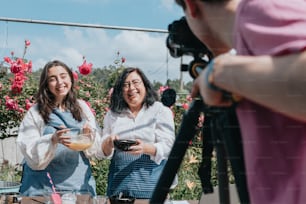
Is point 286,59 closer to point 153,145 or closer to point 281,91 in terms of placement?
point 281,91

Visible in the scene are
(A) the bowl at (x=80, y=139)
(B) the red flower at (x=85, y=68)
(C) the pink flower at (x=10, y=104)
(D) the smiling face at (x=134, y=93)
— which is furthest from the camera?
(C) the pink flower at (x=10, y=104)

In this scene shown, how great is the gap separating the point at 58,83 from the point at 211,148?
1135 millimetres

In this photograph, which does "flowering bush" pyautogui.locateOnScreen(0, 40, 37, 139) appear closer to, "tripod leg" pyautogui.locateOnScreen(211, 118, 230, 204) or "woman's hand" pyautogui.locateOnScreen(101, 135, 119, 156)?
"woman's hand" pyautogui.locateOnScreen(101, 135, 119, 156)

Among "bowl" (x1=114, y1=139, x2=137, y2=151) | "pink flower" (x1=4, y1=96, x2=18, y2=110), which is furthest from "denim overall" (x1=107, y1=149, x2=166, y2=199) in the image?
"pink flower" (x1=4, y1=96, x2=18, y2=110)

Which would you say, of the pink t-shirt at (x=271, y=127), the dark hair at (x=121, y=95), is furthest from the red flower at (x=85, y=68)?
the pink t-shirt at (x=271, y=127)

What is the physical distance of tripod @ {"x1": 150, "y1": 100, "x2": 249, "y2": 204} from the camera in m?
0.47

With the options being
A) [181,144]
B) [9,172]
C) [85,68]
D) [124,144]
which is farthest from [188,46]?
[9,172]

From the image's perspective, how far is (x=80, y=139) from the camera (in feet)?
4.61

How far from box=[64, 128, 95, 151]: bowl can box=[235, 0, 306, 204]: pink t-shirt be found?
97 cm

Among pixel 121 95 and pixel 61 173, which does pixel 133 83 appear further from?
pixel 61 173

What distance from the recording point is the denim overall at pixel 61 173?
1.49m

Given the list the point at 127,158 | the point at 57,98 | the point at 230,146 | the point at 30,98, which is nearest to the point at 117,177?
the point at 127,158

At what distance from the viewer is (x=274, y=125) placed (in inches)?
17.5

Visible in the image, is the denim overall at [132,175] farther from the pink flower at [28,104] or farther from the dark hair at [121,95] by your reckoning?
the pink flower at [28,104]
